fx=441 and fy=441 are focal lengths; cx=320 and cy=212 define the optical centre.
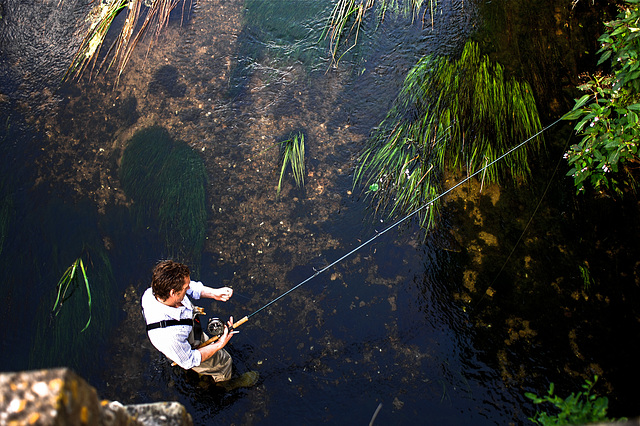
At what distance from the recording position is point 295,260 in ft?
12.2

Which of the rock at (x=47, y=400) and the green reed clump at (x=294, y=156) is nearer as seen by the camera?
the rock at (x=47, y=400)

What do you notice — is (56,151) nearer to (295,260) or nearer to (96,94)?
(96,94)

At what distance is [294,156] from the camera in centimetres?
416

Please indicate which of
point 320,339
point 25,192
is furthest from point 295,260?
point 25,192

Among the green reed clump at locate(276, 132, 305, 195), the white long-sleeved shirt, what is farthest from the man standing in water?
the green reed clump at locate(276, 132, 305, 195)

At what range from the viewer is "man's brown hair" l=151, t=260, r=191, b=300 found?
8.49 feet

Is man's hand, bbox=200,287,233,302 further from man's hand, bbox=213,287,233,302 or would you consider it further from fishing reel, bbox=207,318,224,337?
fishing reel, bbox=207,318,224,337

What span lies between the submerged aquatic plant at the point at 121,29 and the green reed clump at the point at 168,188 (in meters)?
1.10

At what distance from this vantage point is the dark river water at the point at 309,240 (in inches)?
129

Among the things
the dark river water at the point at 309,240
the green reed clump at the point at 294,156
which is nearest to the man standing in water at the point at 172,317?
the dark river water at the point at 309,240

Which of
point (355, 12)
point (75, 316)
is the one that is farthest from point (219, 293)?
point (355, 12)

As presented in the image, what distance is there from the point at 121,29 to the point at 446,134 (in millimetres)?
3716

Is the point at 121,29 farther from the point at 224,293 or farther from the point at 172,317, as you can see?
the point at 172,317

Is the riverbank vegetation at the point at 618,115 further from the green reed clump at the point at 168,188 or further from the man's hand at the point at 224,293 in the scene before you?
the green reed clump at the point at 168,188
